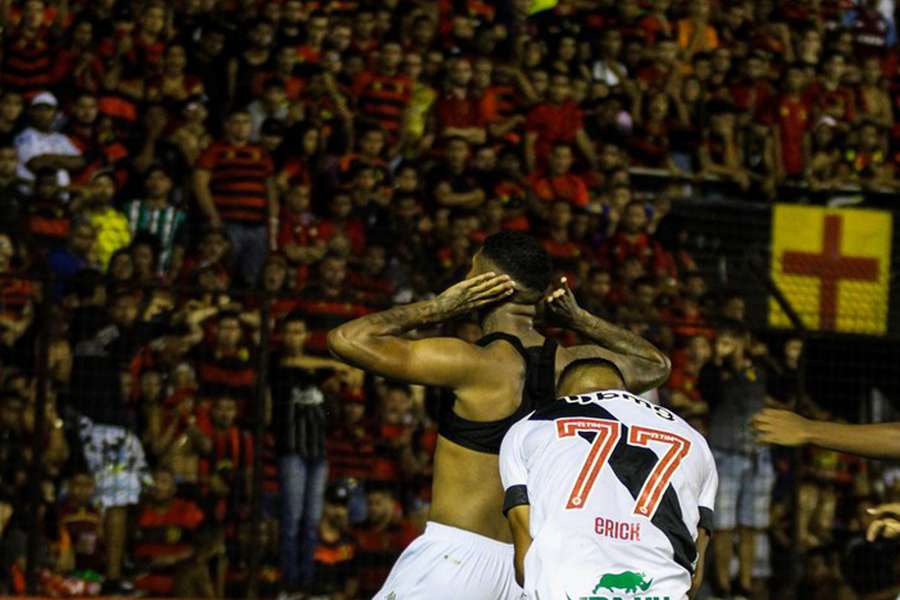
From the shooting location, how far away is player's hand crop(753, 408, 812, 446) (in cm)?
551

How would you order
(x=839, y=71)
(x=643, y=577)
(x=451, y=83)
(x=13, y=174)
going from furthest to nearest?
(x=839, y=71) < (x=451, y=83) < (x=13, y=174) < (x=643, y=577)

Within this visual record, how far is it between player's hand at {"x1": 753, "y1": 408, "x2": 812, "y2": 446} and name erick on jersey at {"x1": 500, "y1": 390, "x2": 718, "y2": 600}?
0.25 metres

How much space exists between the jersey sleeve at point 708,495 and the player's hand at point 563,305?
105cm

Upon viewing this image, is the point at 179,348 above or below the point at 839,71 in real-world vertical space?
below

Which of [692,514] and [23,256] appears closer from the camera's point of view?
[692,514]

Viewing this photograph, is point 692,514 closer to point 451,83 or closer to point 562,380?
point 562,380

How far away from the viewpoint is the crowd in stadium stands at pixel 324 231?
1034cm

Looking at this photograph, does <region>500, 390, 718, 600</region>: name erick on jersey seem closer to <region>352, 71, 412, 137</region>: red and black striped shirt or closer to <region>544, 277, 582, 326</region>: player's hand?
<region>544, 277, 582, 326</region>: player's hand

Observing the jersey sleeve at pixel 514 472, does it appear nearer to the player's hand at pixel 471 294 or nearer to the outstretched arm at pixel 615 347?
the player's hand at pixel 471 294

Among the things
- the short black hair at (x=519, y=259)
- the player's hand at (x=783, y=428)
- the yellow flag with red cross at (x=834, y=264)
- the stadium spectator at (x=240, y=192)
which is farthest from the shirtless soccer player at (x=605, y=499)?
the yellow flag with red cross at (x=834, y=264)

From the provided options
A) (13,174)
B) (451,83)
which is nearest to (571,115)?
(451,83)

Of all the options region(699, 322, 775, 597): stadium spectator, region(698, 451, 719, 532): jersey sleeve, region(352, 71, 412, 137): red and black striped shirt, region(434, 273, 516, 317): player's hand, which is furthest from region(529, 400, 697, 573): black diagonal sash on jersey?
region(352, 71, 412, 137): red and black striped shirt

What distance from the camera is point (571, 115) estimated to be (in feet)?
46.7

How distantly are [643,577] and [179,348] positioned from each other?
5.83 metres
